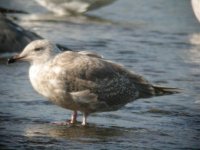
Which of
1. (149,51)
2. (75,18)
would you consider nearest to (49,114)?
(149,51)

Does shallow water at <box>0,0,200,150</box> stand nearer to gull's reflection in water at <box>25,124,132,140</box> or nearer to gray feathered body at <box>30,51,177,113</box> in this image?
gull's reflection in water at <box>25,124,132,140</box>

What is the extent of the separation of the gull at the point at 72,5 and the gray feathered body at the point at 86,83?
22.1 ft

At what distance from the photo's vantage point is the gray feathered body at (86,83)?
22.7 ft

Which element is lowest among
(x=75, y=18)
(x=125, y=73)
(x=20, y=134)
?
(x=20, y=134)

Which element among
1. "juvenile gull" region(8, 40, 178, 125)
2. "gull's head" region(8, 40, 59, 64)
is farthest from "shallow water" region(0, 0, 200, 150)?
"gull's head" region(8, 40, 59, 64)

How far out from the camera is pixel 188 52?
434 inches

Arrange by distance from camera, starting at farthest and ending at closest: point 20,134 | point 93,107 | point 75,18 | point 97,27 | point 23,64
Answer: point 75,18
point 97,27
point 23,64
point 93,107
point 20,134

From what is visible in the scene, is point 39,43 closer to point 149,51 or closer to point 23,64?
point 23,64

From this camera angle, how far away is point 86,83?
7.02m

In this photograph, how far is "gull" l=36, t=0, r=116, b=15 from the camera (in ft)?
46.2

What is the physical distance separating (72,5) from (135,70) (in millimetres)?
4805

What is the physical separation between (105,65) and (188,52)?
155 inches

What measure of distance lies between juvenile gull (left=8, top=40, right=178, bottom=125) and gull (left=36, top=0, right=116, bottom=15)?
6761 mm

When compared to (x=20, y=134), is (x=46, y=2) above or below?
above
